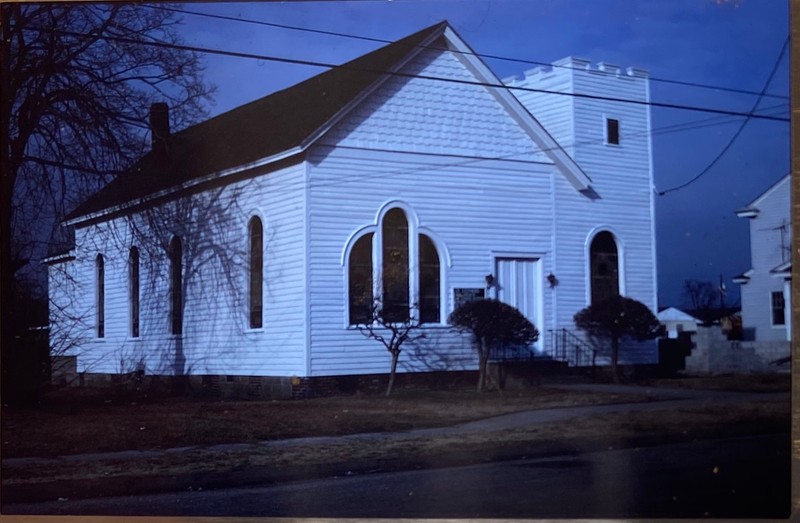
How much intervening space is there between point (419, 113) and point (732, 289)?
7.09 feet

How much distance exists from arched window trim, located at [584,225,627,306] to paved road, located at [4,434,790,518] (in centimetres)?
95

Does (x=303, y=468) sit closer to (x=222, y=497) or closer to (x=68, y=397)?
(x=222, y=497)

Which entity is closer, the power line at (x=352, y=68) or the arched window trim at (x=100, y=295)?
the power line at (x=352, y=68)

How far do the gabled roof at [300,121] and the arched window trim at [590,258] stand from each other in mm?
302

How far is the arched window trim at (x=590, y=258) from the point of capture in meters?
6.73

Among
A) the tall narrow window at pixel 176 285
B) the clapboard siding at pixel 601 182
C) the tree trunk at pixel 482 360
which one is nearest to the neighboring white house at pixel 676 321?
the clapboard siding at pixel 601 182

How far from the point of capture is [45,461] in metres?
6.96

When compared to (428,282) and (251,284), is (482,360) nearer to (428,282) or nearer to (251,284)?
(428,282)

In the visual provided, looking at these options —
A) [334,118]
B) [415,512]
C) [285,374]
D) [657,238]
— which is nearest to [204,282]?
[285,374]

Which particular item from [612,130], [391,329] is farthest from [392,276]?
[612,130]

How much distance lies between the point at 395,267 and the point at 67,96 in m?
2.38

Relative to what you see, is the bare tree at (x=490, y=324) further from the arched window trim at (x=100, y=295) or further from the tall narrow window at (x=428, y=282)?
the arched window trim at (x=100, y=295)

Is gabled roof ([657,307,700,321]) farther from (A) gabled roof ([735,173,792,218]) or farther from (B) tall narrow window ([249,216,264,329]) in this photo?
(B) tall narrow window ([249,216,264,329])

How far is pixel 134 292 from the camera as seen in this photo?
7.45 meters
